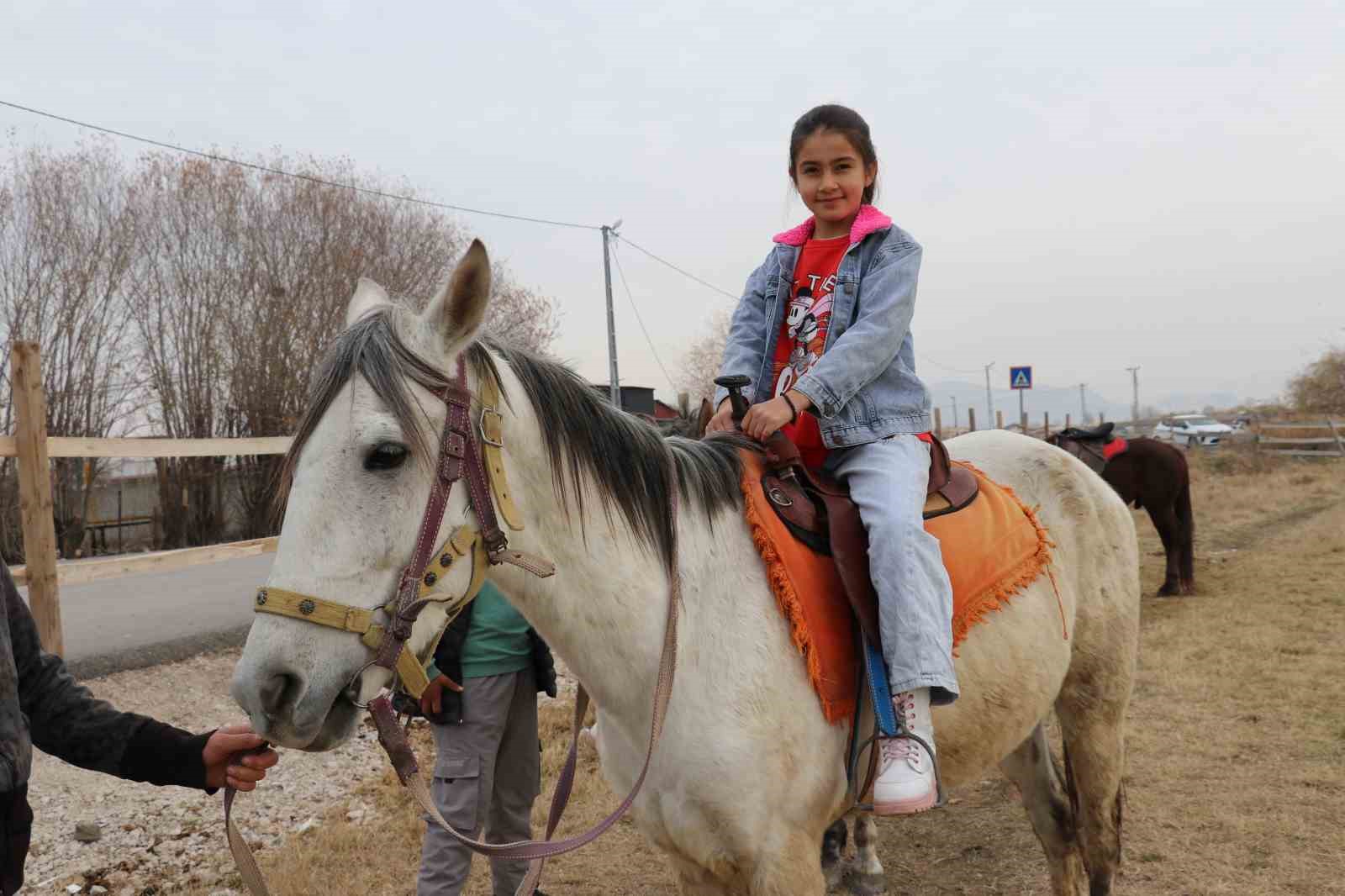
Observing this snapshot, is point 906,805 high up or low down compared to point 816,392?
down

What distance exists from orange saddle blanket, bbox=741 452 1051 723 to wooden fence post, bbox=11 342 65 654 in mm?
5002

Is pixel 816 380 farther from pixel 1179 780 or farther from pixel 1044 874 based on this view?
pixel 1179 780

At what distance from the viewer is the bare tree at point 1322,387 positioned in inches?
1374

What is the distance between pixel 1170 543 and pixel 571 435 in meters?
9.80

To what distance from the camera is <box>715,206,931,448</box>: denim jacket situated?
2199 mm

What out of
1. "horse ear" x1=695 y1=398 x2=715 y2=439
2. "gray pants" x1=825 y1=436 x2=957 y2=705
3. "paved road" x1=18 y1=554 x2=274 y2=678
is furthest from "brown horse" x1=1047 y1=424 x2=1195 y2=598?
"paved road" x1=18 y1=554 x2=274 y2=678

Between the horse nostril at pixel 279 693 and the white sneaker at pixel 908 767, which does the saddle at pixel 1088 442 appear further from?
the horse nostril at pixel 279 693

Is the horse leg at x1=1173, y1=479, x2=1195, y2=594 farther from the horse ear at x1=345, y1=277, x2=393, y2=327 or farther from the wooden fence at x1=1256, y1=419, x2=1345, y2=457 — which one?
the wooden fence at x1=1256, y1=419, x2=1345, y2=457

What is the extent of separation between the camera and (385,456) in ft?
5.16

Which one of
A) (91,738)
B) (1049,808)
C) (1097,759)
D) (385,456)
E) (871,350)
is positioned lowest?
(1049,808)

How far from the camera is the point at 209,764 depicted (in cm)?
192

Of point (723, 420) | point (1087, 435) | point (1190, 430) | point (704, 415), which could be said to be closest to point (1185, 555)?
point (1087, 435)

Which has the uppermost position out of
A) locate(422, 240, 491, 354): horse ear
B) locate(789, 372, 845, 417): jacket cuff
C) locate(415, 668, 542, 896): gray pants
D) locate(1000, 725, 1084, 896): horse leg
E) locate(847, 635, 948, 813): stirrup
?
locate(422, 240, 491, 354): horse ear

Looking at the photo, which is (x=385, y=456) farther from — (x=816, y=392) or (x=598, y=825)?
(x=816, y=392)
